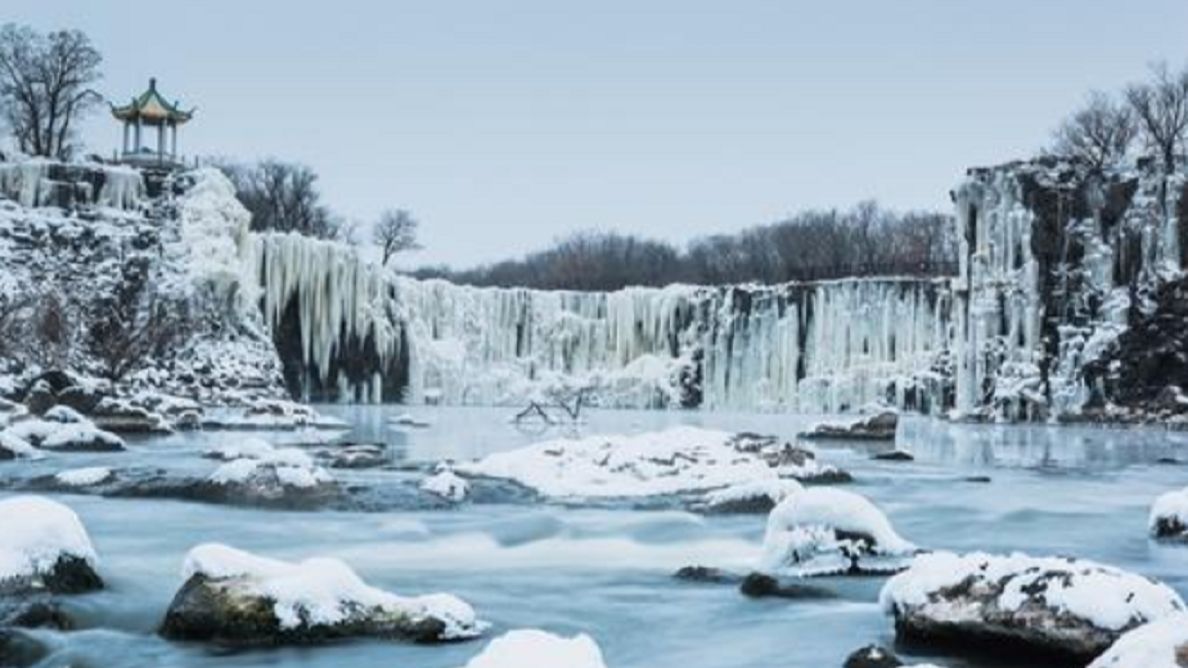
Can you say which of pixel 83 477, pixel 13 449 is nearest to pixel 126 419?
pixel 13 449

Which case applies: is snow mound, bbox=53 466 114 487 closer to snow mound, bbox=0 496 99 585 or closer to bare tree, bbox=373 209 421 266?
snow mound, bbox=0 496 99 585

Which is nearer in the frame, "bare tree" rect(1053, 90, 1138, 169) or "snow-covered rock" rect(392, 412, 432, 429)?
"snow-covered rock" rect(392, 412, 432, 429)

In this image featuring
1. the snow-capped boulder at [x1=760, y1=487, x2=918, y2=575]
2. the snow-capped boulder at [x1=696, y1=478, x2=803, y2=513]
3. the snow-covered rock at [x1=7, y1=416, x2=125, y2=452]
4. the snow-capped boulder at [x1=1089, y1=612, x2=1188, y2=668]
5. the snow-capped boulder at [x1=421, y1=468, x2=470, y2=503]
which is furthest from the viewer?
the snow-covered rock at [x1=7, y1=416, x2=125, y2=452]

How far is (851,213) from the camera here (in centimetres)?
8844

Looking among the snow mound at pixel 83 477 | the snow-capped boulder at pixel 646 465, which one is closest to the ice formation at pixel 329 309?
the snow-capped boulder at pixel 646 465

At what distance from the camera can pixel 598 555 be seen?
10898 mm

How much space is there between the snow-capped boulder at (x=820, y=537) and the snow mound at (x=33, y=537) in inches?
177

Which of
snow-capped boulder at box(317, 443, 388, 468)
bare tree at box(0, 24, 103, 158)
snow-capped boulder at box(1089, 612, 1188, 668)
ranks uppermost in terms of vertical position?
bare tree at box(0, 24, 103, 158)

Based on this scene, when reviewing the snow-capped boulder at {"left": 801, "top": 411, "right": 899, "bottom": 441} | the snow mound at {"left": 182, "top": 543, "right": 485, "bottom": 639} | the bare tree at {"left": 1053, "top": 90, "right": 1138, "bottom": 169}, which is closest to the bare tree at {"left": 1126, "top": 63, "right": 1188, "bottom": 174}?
the bare tree at {"left": 1053, "top": 90, "right": 1138, "bottom": 169}

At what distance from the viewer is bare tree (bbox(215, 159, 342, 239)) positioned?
235 ft

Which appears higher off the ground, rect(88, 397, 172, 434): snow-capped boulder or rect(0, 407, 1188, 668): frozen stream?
rect(88, 397, 172, 434): snow-capped boulder

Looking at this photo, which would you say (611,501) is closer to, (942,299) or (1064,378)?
(1064,378)

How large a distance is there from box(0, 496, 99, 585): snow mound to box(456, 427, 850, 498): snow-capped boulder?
720 cm

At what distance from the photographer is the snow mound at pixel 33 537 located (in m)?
7.87
